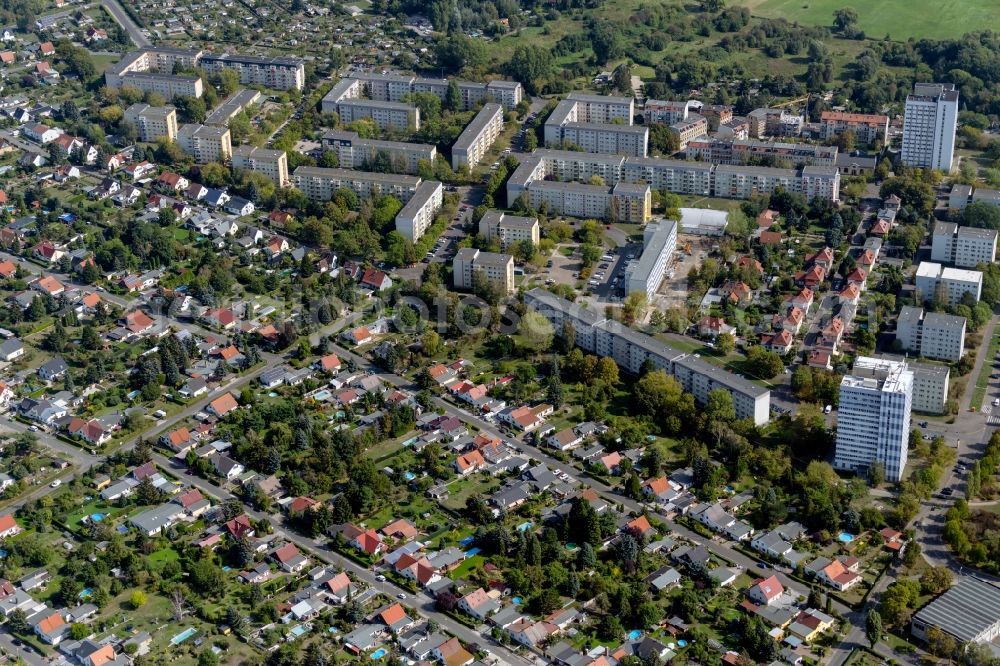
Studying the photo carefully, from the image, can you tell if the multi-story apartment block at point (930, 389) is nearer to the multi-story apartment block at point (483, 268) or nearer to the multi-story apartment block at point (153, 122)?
the multi-story apartment block at point (483, 268)

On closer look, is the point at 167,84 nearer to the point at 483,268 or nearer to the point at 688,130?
the point at 483,268

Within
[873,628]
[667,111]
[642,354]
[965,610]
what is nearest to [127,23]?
[667,111]

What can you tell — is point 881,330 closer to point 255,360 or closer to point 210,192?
point 255,360

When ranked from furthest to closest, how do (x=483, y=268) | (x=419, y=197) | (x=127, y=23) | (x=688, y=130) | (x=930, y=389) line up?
(x=127, y=23) → (x=688, y=130) → (x=419, y=197) → (x=483, y=268) → (x=930, y=389)

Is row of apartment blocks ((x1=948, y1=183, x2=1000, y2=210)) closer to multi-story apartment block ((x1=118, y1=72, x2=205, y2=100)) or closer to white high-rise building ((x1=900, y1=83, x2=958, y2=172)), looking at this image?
white high-rise building ((x1=900, y1=83, x2=958, y2=172))

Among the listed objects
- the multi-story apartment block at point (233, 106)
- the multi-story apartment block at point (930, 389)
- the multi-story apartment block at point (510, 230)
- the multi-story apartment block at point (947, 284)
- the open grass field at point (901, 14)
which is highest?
the open grass field at point (901, 14)

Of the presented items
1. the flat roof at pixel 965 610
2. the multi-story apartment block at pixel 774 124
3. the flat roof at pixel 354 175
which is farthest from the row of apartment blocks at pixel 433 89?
the flat roof at pixel 965 610
